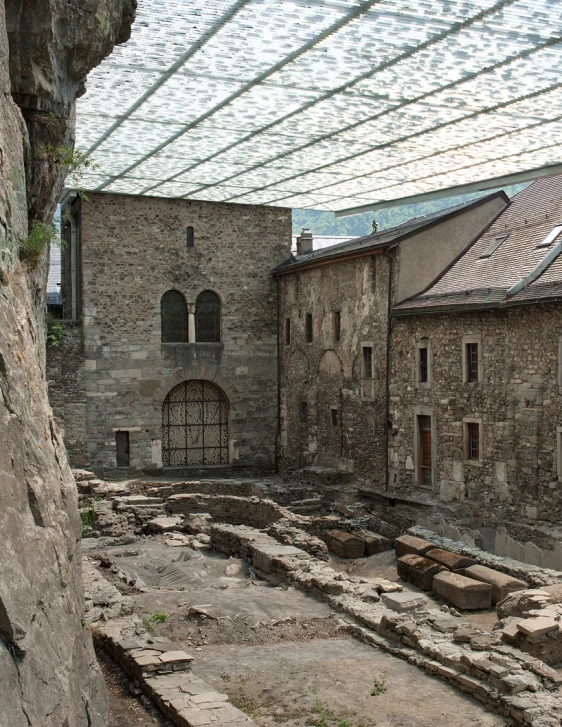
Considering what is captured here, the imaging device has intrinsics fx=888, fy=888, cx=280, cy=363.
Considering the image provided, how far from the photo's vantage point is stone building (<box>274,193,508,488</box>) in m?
24.1

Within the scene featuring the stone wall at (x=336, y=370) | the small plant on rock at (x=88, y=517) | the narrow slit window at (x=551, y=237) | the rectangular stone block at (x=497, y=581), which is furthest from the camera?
the stone wall at (x=336, y=370)

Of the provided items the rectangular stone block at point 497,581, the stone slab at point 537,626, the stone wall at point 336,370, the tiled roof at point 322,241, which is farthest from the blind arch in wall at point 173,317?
the stone slab at point 537,626

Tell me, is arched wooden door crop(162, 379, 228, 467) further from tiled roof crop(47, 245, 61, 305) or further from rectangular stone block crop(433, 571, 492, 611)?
rectangular stone block crop(433, 571, 492, 611)

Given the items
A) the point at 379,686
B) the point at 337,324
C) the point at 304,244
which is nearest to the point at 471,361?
the point at 337,324

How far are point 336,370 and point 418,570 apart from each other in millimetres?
10235

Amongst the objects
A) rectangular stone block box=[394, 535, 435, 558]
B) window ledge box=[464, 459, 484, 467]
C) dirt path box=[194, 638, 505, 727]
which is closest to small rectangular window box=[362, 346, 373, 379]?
window ledge box=[464, 459, 484, 467]

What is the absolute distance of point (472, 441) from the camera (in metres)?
21.2

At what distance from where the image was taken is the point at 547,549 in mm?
18688

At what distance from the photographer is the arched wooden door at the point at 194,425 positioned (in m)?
28.9

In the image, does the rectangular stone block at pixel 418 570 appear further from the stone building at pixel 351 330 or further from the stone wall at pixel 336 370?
the stone wall at pixel 336 370

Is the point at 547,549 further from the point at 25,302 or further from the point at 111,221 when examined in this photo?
the point at 111,221

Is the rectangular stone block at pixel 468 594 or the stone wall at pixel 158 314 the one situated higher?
the stone wall at pixel 158 314

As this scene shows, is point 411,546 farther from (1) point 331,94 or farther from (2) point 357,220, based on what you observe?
(2) point 357,220

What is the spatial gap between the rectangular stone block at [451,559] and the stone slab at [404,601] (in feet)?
6.46
